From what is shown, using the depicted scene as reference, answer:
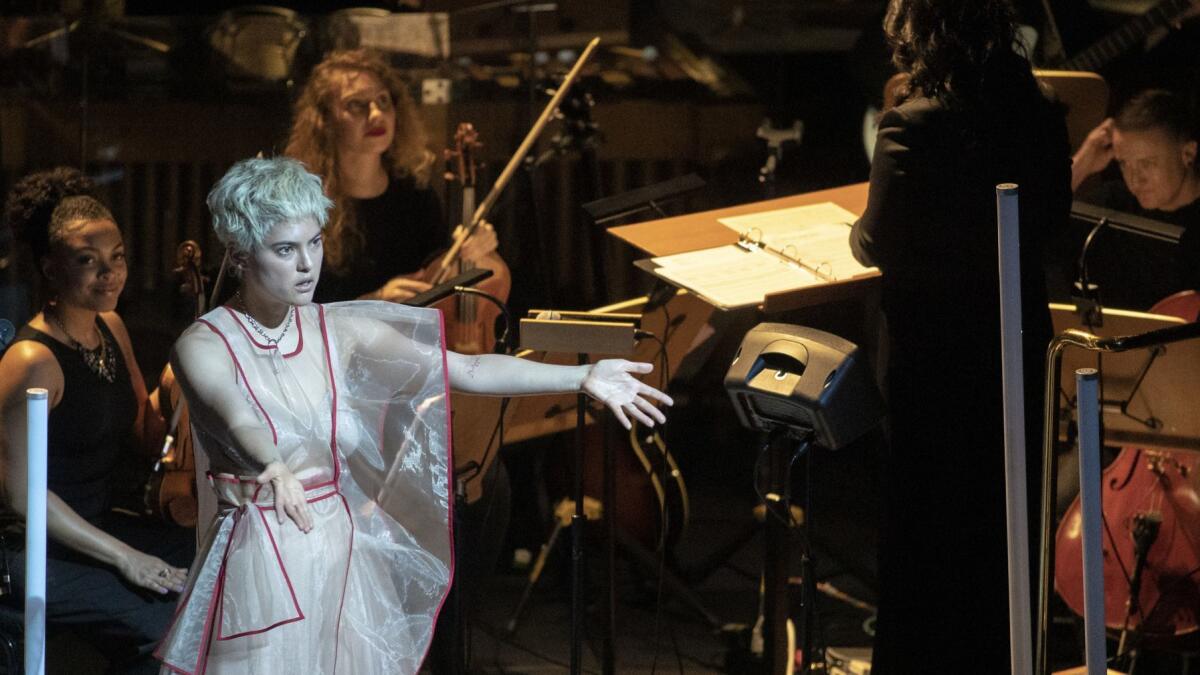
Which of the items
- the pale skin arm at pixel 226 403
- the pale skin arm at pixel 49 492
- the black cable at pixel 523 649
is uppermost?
the pale skin arm at pixel 226 403

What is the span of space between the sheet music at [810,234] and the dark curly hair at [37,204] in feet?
5.28

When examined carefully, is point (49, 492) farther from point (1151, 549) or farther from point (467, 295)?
point (1151, 549)

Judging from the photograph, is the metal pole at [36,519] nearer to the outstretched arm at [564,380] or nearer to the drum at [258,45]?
the outstretched arm at [564,380]

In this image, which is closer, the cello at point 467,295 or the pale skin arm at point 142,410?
the pale skin arm at point 142,410

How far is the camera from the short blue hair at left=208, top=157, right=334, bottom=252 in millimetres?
2719

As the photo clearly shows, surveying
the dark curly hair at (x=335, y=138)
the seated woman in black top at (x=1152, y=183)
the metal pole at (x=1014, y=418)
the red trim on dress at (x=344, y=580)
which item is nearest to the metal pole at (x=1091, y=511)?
the metal pole at (x=1014, y=418)

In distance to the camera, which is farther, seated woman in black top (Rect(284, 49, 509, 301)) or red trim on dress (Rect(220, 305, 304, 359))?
seated woman in black top (Rect(284, 49, 509, 301))

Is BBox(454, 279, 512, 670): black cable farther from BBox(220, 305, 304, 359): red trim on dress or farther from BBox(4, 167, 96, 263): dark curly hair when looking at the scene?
BBox(4, 167, 96, 263): dark curly hair

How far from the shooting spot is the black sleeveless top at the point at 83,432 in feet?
12.2

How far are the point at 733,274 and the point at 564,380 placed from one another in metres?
0.87

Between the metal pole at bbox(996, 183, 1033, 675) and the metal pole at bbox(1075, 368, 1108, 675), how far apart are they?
3.8 inches

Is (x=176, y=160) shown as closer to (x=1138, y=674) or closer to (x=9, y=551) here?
(x=9, y=551)

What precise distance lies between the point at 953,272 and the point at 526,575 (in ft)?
6.91
